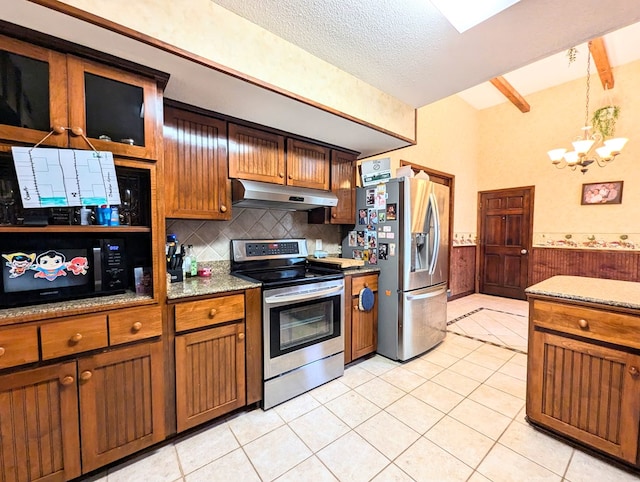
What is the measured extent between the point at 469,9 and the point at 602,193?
173 inches

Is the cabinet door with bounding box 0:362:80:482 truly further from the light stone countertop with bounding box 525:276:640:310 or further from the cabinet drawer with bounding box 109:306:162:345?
the light stone countertop with bounding box 525:276:640:310

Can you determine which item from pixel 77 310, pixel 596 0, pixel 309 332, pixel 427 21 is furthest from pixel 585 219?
pixel 77 310

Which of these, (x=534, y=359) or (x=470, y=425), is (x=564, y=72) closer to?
(x=534, y=359)

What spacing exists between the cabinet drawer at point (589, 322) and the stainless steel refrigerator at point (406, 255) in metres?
1.00

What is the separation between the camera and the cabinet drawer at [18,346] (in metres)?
1.10

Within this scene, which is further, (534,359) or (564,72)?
(564,72)

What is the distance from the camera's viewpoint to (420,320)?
2.58 metres

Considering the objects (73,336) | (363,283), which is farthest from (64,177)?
(363,283)

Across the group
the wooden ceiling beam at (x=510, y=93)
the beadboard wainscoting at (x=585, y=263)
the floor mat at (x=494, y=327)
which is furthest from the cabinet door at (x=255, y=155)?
the beadboard wainscoting at (x=585, y=263)

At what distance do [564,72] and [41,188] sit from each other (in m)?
6.07

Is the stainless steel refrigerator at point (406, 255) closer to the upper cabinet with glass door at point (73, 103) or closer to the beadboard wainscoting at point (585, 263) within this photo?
the upper cabinet with glass door at point (73, 103)

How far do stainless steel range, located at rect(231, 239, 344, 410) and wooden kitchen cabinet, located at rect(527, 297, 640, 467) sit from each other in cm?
131

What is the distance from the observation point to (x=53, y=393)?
122cm

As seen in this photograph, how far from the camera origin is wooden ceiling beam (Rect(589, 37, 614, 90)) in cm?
326
